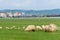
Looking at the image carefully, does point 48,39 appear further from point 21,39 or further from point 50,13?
point 50,13

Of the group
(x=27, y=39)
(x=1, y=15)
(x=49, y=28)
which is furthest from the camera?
(x=1, y=15)

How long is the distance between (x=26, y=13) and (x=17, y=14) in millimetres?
7574

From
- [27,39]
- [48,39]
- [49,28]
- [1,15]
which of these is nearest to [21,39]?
[27,39]

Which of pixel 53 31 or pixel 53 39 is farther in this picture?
pixel 53 31

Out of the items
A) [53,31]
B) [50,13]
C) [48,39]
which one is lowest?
[50,13]

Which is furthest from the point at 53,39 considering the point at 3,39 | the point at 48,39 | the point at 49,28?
the point at 49,28

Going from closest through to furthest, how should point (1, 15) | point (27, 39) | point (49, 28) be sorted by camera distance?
point (27, 39) → point (49, 28) → point (1, 15)

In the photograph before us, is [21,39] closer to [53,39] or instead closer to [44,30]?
[53,39]

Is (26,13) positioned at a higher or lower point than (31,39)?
lower

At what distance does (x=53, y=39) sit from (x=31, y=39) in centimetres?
207

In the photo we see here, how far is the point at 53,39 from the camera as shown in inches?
908

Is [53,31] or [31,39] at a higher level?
A: [31,39]

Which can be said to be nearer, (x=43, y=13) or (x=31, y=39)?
(x=31, y=39)

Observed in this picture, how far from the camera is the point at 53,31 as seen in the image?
31359mm
